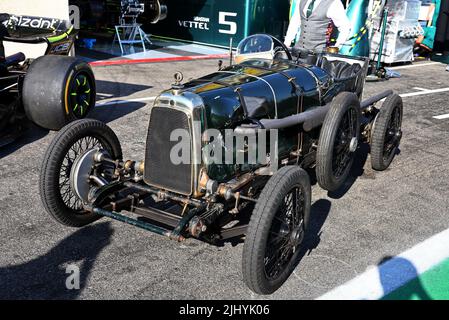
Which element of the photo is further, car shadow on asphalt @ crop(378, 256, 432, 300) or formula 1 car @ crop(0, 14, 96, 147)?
formula 1 car @ crop(0, 14, 96, 147)

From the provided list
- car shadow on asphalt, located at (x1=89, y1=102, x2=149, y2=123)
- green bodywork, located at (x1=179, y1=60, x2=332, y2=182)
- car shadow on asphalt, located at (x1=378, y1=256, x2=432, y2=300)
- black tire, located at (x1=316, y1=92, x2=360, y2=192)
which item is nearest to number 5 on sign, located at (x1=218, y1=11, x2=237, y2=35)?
car shadow on asphalt, located at (x1=89, y1=102, x2=149, y2=123)

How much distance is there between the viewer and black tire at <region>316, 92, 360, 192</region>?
13.1 ft

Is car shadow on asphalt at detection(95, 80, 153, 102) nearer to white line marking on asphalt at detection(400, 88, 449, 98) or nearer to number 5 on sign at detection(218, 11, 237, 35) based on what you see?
white line marking on asphalt at detection(400, 88, 449, 98)

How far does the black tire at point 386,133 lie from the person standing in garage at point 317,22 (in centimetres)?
125

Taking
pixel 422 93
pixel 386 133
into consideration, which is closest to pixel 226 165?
pixel 386 133

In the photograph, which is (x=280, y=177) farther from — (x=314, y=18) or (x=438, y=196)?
(x=314, y=18)

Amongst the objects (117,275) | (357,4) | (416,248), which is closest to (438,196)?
(416,248)

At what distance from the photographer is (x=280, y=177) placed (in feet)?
10.3

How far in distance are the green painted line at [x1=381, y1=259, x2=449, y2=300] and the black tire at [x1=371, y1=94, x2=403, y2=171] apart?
5.70 feet

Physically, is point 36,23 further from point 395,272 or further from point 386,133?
point 395,272

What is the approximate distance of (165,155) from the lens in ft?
11.5

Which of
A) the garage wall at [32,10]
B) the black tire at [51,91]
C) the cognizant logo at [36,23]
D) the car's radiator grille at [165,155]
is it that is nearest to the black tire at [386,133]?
the car's radiator grille at [165,155]

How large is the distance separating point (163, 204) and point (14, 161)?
2152mm

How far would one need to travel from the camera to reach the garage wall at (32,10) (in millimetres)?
9789
